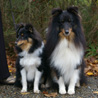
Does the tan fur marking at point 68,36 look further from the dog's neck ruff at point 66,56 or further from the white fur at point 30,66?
the white fur at point 30,66

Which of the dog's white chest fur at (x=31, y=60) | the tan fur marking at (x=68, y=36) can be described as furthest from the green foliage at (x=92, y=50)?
the dog's white chest fur at (x=31, y=60)

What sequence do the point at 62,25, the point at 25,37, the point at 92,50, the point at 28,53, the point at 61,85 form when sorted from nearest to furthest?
the point at 62,25
the point at 25,37
the point at 28,53
the point at 61,85
the point at 92,50

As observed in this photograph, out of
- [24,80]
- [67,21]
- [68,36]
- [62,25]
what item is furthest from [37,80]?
[67,21]

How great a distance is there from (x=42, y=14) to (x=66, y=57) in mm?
2952

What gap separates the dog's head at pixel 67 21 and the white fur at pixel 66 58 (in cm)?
17

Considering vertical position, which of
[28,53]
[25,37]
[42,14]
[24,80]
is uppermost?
[42,14]

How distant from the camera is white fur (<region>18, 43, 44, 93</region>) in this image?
11.5 feet

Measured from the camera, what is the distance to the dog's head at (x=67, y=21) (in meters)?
3.24

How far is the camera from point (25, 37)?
11.1 feet

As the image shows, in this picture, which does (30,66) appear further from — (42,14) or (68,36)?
(42,14)

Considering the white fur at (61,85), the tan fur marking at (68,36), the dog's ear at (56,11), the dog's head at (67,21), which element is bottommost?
the white fur at (61,85)

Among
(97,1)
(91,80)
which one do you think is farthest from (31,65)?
(97,1)

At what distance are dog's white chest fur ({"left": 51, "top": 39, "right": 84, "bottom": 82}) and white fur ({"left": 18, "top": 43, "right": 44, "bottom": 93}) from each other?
33cm

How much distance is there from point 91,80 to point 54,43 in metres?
1.71
